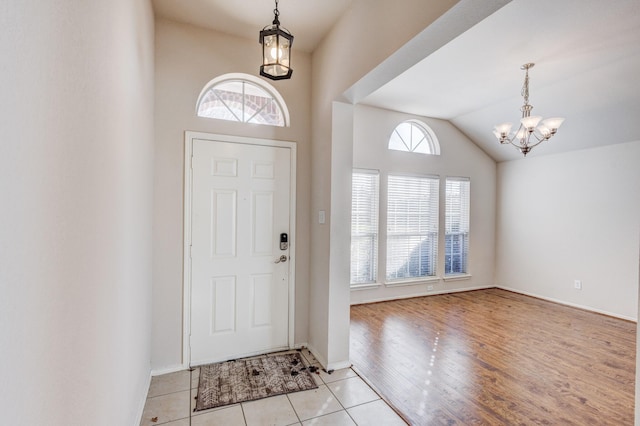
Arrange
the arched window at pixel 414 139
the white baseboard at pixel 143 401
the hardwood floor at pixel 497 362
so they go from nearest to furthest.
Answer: the white baseboard at pixel 143 401 < the hardwood floor at pixel 497 362 < the arched window at pixel 414 139

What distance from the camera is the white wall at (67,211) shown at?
0.62m

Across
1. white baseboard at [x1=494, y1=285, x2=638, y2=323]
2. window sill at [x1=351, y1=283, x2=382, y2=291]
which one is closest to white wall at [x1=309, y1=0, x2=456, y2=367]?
window sill at [x1=351, y1=283, x2=382, y2=291]

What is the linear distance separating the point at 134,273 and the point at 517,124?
5.47m

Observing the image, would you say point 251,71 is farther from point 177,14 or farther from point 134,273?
point 134,273

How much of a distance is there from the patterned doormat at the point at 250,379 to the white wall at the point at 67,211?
0.67 metres

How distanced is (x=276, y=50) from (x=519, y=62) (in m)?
2.97

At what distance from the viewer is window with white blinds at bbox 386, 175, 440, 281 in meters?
5.00

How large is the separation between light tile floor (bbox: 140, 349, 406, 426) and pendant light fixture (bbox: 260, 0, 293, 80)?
7.86ft

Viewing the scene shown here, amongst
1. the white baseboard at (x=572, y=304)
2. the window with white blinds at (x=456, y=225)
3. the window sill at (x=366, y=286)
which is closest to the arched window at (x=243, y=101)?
the window sill at (x=366, y=286)

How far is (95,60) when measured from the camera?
1.14 meters

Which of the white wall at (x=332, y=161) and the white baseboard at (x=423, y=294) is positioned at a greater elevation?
the white wall at (x=332, y=161)

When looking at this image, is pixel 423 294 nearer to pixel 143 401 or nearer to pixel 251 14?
pixel 143 401

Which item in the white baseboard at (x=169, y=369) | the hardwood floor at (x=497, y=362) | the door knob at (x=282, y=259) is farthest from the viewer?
the door knob at (x=282, y=259)

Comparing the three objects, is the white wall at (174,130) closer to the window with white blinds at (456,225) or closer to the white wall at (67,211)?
the white wall at (67,211)
